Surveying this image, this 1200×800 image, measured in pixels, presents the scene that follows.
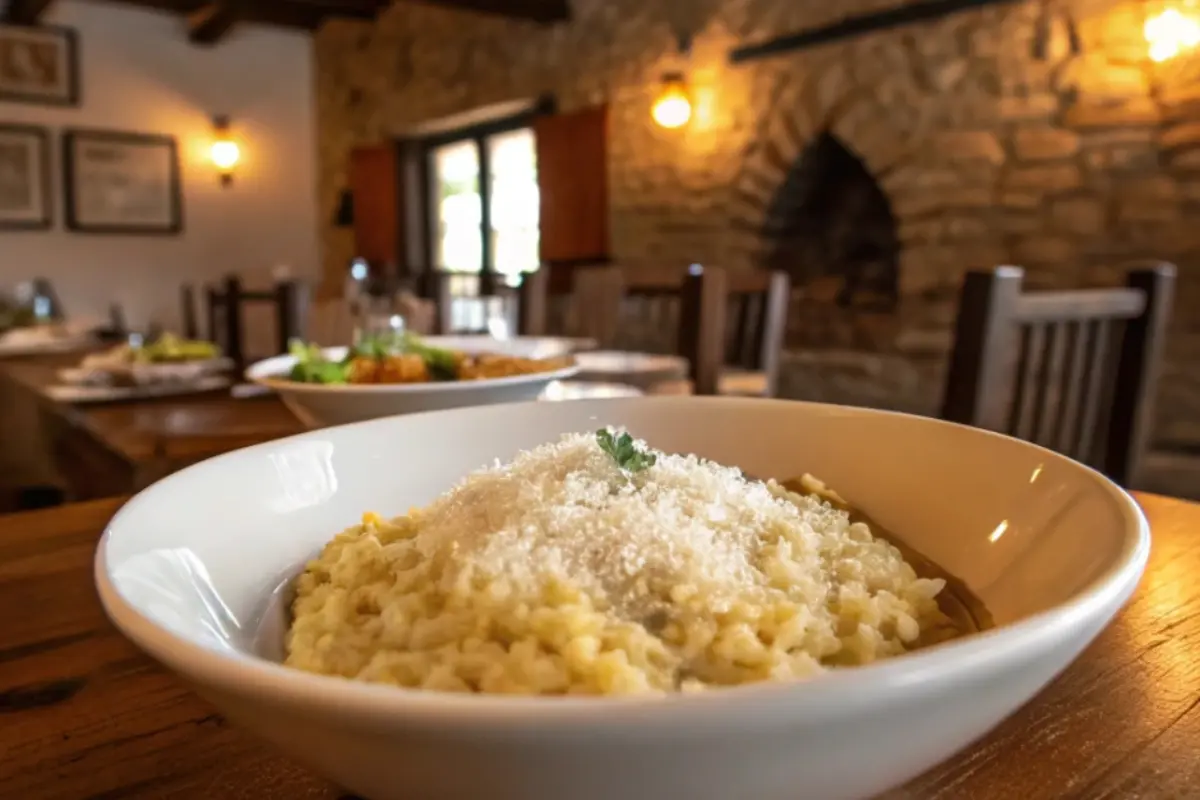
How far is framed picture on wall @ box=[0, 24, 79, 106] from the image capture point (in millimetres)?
5938

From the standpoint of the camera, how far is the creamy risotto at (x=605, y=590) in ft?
0.96

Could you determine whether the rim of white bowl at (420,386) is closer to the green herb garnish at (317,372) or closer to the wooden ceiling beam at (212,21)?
the green herb garnish at (317,372)

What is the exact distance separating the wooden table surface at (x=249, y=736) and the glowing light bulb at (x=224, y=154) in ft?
22.6

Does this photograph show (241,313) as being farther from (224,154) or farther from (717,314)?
(224,154)

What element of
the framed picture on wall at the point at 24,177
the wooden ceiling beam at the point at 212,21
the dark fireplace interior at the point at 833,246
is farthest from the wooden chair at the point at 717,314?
the framed picture on wall at the point at 24,177

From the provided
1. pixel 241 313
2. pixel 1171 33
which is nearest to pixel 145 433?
pixel 241 313

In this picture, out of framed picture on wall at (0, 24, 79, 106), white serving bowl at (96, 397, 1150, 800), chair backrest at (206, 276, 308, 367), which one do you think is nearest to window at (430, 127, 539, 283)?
chair backrest at (206, 276, 308, 367)

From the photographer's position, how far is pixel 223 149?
6.77 m

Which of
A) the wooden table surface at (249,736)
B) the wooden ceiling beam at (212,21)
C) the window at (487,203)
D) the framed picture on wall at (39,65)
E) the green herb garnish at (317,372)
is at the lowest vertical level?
the wooden table surface at (249,736)

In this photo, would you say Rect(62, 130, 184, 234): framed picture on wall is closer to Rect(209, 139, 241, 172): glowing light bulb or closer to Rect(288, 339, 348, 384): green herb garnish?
Rect(209, 139, 241, 172): glowing light bulb

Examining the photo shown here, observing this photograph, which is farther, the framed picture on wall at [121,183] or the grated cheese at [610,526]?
the framed picture on wall at [121,183]

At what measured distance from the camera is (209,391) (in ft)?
5.64

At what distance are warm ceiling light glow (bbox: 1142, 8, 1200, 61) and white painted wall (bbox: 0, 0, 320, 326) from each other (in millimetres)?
5208

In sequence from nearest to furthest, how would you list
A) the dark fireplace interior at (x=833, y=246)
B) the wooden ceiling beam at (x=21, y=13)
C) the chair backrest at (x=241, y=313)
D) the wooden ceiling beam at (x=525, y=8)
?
1. the chair backrest at (x=241, y=313)
2. the dark fireplace interior at (x=833, y=246)
3. the wooden ceiling beam at (x=525, y=8)
4. the wooden ceiling beam at (x=21, y=13)
